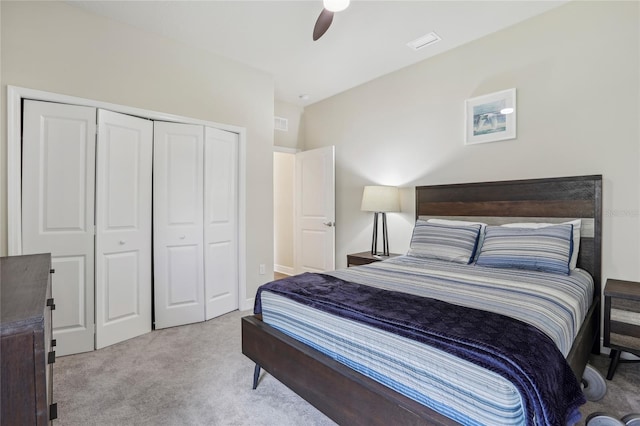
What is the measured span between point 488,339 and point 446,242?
1747 millimetres

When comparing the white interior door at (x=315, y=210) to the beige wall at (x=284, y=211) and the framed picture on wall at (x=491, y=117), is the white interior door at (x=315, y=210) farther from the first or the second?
the framed picture on wall at (x=491, y=117)

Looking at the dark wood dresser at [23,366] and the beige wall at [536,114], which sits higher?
the beige wall at [536,114]

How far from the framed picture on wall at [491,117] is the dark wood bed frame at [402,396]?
1.52ft

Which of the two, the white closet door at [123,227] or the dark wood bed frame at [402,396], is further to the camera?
the white closet door at [123,227]

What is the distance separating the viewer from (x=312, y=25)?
2.86 m

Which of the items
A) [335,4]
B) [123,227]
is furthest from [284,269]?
[335,4]

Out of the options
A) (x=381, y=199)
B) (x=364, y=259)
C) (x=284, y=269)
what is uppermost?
(x=381, y=199)

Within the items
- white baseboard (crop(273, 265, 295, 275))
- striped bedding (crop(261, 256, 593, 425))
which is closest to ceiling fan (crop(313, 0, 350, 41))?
striped bedding (crop(261, 256, 593, 425))

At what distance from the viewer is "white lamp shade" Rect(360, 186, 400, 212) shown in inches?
142

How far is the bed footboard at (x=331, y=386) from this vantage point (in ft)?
3.85

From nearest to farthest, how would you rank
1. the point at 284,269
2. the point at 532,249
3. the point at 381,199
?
the point at 532,249 < the point at 381,199 < the point at 284,269

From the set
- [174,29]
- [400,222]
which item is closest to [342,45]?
[174,29]

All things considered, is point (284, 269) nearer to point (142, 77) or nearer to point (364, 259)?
point (364, 259)

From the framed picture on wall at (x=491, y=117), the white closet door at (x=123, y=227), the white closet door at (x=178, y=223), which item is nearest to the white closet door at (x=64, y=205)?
the white closet door at (x=123, y=227)
